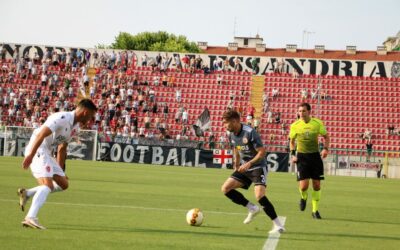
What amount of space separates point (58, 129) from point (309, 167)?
6553 mm

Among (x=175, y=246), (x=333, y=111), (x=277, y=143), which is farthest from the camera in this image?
(x=333, y=111)

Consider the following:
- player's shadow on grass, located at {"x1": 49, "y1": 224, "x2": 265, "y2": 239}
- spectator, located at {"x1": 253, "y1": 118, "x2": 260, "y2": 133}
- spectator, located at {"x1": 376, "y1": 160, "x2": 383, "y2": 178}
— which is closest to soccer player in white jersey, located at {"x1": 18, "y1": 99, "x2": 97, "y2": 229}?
player's shadow on grass, located at {"x1": 49, "y1": 224, "x2": 265, "y2": 239}

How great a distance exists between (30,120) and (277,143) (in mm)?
17154

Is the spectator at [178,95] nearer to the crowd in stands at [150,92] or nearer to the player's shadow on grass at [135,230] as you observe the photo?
the crowd in stands at [150,92]

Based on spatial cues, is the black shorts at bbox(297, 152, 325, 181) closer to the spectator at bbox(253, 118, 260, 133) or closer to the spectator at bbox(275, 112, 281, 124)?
the spectator at bbox(253, 118, 260, 133)

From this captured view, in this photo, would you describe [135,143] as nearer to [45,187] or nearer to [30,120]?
[30,120]

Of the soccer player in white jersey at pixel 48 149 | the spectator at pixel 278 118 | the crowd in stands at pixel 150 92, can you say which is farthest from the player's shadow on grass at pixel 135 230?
the spectator at pixel 278 118

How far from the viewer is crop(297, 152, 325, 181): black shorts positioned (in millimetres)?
15367

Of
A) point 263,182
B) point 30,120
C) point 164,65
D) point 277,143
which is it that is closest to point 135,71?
point 164,65

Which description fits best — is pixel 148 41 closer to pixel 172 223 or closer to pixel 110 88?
pixel 110 88

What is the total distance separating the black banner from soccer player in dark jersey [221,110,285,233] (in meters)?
31.4

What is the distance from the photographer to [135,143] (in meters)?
44.8

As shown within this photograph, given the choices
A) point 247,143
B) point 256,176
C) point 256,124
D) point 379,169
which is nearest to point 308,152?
point 256,176

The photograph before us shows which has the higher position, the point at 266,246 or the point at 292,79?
the point at 292,79
